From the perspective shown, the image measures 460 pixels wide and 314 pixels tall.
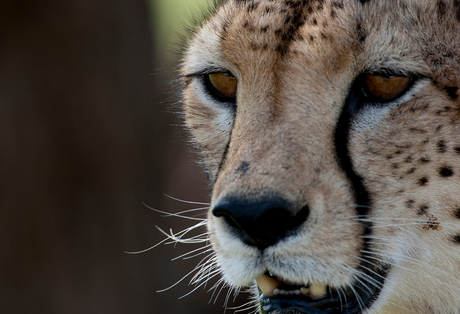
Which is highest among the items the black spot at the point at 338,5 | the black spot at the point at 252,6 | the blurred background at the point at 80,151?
the black spot at the point at 338,5

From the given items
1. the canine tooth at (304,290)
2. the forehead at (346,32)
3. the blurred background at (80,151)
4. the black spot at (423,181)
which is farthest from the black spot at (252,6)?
the blurred background at (80,151)

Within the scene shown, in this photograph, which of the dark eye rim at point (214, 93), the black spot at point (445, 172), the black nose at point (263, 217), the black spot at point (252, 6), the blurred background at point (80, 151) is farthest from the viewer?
the blurred background at point (80, 151)

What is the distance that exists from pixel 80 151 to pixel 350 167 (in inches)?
88.3

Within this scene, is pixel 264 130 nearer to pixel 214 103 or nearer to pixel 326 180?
pixel 326 180

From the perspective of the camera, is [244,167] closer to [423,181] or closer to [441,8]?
[423,181]

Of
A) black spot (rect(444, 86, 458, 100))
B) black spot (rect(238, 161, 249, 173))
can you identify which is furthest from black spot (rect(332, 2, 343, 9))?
black spot (rect(238, 161, 249, 173))

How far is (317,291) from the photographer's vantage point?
1.29 m

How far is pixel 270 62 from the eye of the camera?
1392mm

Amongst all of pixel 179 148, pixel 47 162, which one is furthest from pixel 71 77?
pixel 179 148

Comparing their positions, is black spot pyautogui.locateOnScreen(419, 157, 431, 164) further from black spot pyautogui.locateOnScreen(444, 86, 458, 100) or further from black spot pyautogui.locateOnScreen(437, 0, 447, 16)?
black spot pyautogui.locateOnScreen(437, 0, 447, 16)

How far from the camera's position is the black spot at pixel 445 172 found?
4.11 ft

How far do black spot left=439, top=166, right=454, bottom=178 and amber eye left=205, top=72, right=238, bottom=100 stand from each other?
0.56 metres

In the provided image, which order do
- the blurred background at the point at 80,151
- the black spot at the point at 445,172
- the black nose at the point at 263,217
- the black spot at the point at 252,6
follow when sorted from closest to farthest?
1. the black nose at the point at 263,217
2. the black spot at the point at 445,172
3. the black spot at the point at 252,6
4. the blurred background at the point at 80,151

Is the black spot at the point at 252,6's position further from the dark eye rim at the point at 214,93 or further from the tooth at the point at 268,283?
the tooth at the point at 268,283
